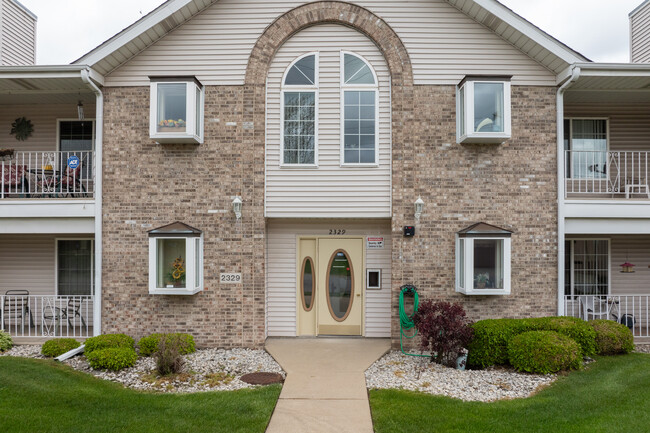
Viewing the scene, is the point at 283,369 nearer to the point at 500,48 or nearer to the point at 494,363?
the point at 494,363

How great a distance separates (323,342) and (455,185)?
458cm

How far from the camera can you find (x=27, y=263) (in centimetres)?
1143

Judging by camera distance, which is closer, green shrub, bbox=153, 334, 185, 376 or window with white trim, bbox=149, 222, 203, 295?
green shrub, bbox=153, 334, 185, 376

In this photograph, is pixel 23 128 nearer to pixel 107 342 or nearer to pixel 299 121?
pixel 107 342

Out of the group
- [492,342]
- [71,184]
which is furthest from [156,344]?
[492,342]

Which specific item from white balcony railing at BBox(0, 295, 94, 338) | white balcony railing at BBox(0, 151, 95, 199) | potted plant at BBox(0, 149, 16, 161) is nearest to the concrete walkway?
white balcony railing at BBox(0, 295, 94, 338)

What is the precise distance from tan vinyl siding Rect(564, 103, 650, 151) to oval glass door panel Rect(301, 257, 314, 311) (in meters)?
7.79

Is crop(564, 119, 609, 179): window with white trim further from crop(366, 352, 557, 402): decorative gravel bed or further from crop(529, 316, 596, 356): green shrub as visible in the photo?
crop(366, 352, 557, 402): decorative gravel bed

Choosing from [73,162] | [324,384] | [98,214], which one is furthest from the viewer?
[73,162]

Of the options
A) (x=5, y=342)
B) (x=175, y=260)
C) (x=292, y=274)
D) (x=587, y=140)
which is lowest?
(x=5, y=342)

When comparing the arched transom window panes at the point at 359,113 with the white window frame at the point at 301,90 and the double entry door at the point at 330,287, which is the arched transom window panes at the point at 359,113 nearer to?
the white window frame at the point at 301,90

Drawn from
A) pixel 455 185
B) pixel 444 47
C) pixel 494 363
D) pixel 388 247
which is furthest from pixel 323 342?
pixel 444 47

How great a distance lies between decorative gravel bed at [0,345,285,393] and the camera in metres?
7.32

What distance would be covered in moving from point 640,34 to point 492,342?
12.2 metres
